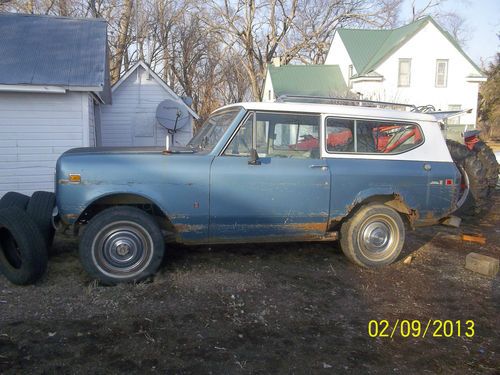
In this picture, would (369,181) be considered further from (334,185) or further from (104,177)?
(104,177)

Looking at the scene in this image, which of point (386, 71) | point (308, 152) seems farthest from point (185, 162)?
point (386, 71)

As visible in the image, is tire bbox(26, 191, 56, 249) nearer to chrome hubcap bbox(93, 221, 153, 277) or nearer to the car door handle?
chrome hubcap bbox(93, 221, 153, 277)

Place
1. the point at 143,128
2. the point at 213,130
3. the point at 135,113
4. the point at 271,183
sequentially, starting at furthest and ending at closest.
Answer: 1. the point at 143,128
2. the point at 135,113
3. the point at 213,130
4. the point at 271,183

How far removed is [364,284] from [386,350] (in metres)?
1.46

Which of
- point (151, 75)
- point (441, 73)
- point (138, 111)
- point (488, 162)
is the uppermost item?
point (441, 73)

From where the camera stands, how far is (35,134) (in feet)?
31.0

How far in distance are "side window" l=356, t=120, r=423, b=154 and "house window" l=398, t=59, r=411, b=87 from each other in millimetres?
22919

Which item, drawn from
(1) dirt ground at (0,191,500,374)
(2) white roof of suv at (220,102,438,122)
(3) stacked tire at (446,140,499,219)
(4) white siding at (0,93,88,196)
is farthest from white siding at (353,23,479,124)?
(1) dirt ground at (0,191,500,374)

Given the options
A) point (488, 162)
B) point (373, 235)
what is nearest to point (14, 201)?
point (373, 235)

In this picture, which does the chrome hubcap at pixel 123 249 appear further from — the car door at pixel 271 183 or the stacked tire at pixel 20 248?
the car door at pixel 271 183

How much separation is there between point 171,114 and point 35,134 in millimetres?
6299


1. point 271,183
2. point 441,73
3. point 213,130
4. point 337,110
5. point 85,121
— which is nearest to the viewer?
point 271,183

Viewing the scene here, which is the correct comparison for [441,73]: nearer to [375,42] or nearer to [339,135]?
[375,42]

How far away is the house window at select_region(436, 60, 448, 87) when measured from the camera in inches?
1060
